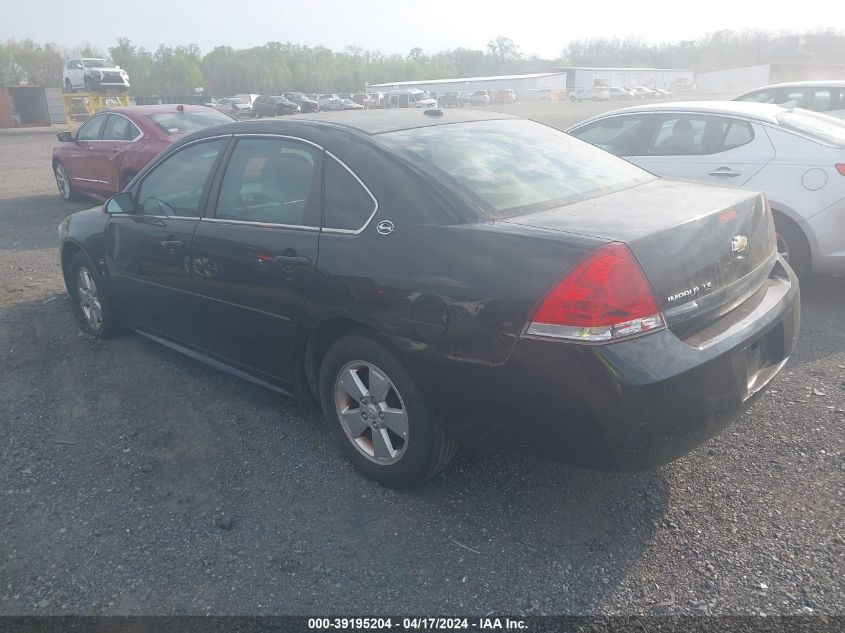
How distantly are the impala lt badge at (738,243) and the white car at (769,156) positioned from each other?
2534 mm

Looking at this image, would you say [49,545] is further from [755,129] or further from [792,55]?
[792,55]

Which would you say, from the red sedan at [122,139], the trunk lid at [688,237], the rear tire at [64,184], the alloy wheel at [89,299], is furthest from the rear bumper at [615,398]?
the rear tire at [64,184]

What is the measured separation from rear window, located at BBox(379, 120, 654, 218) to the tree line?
77035mm

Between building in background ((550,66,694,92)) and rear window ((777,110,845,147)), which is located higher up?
rear window ((777,110,845,147))

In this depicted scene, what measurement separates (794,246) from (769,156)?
0.77 m

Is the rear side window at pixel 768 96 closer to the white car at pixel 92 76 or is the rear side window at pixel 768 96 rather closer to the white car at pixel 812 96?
the white car at pixel 812 96

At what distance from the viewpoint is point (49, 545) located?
2.97 metres

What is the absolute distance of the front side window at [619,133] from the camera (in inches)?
267

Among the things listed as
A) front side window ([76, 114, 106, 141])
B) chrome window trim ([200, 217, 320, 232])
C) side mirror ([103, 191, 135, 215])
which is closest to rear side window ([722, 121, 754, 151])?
chrome window trim ([200, 217, 320, 232])

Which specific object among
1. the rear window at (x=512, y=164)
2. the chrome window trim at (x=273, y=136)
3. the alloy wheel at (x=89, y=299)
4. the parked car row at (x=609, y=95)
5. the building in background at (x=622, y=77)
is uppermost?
the chrome window trim at (x=273, y=136)

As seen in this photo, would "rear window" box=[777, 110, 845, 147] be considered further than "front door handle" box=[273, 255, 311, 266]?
Yes

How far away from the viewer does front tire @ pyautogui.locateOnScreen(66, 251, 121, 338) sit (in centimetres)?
510

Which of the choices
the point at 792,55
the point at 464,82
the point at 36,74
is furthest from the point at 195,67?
the point at 792,55

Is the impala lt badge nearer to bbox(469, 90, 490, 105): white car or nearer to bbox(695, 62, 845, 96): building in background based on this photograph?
bbox(695, 62, 845, 96): building in background
